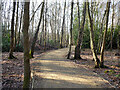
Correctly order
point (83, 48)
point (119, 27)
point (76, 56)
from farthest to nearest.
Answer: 1. point (83, 48)
2. point (119, 27)
3. point (76, 56)

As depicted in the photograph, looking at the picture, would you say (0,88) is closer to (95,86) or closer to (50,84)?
(50,84)

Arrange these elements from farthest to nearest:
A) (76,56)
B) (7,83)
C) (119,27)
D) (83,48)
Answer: (83,48) → (119,27) → (76,56) → (7,83)

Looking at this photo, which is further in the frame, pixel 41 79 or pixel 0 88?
pixel 41 79

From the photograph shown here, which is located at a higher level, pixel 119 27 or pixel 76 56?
pixel 119 27

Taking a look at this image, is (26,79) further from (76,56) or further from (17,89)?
(76,56)

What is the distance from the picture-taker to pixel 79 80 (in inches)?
239

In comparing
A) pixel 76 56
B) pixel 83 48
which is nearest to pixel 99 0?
pixel 83 48

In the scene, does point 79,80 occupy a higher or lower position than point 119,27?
lower

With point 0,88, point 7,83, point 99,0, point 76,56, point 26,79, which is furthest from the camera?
point 99,0

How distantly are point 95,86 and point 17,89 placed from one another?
11.5 feet

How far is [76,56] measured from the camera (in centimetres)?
1239

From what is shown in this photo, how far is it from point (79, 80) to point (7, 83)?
11.8 ft

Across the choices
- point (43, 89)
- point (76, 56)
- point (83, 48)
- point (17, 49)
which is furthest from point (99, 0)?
point (43, 89)

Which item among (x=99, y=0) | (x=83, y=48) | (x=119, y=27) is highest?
(x=99, y=0)
